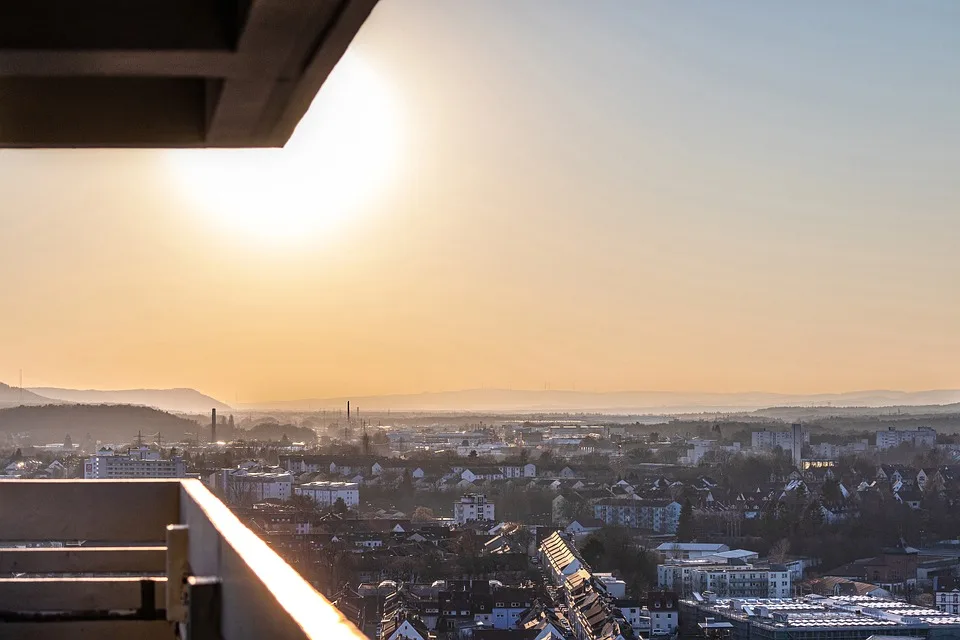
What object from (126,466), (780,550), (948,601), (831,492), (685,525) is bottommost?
(948,601)

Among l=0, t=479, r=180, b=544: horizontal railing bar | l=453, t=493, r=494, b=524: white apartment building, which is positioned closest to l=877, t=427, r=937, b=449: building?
l=453, t=493, r=494, b=524: white apartment building

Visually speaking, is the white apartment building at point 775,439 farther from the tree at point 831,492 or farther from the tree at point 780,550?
the tree at point 780,550

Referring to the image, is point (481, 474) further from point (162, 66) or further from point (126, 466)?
point (162, 66)

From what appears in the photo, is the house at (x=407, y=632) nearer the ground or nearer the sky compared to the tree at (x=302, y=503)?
nearer the ground

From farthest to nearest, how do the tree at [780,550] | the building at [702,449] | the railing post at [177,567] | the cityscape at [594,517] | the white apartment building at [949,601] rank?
the building at [702,449], the tree at [780,550], the white apartment building at [949,601], the cityscape at [594,517], the railing post at [177,567]

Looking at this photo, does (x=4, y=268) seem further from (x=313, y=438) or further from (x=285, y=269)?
(x=313, y=438)

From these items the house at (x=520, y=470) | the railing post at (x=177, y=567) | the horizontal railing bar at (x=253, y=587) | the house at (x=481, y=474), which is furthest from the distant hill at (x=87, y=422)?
the horizontal railing bar at (x=253, y=587)

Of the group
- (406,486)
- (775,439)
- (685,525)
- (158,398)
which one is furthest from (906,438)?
(158,398)
